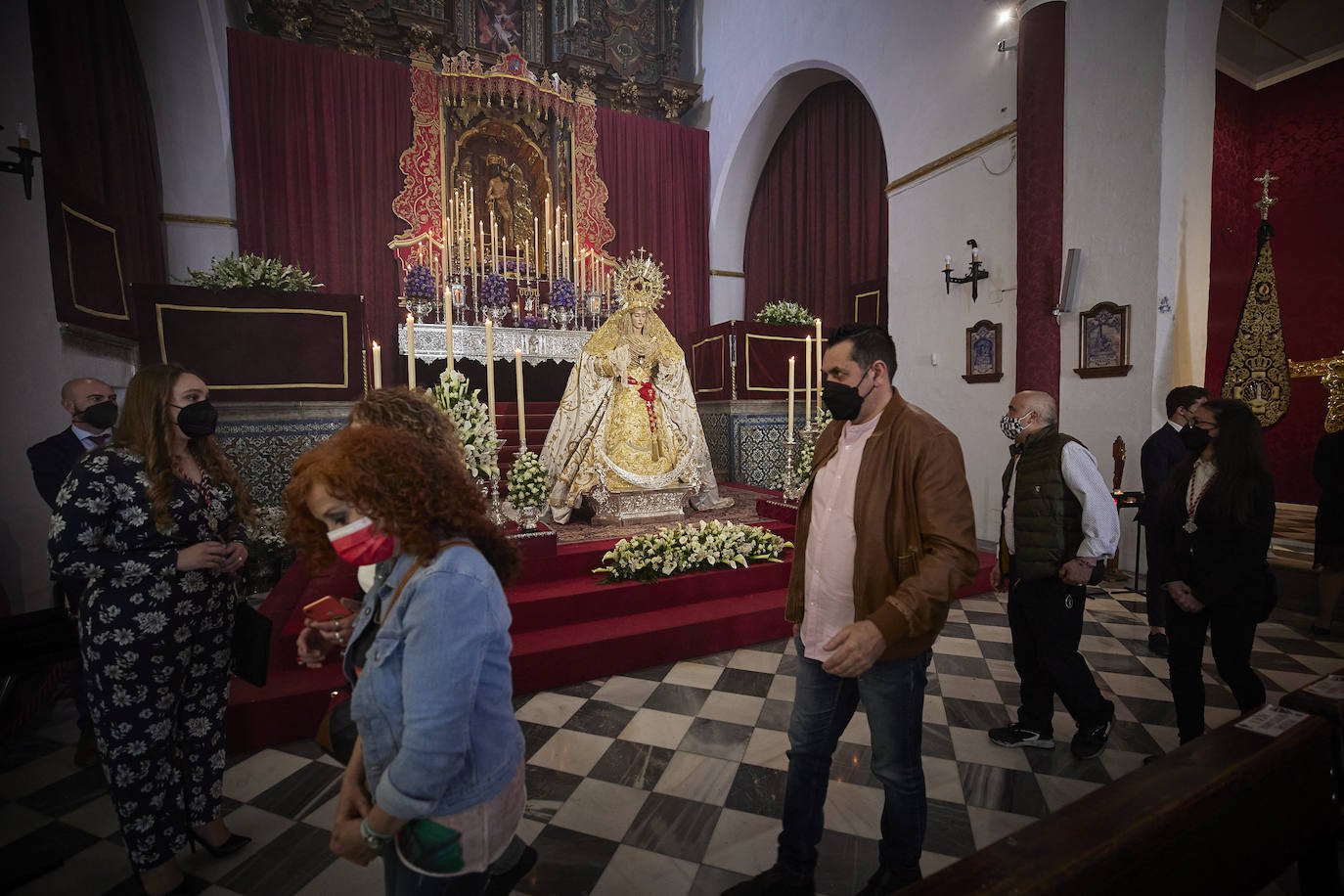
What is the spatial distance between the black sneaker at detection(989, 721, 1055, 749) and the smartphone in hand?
2.78 m

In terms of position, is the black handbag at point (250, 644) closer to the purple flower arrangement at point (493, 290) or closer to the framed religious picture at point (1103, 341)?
the framed religious picture at point (1103, 341)

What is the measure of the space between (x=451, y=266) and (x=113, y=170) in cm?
411

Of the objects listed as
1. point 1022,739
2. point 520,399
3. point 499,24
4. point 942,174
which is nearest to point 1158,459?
point 1022,739

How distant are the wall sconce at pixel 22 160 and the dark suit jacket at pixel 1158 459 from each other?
7.17 m

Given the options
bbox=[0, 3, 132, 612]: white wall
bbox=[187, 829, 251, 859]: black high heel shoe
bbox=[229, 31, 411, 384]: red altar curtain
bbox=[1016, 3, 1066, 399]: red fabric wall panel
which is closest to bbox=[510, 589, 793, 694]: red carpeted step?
bbox=[187, 829, 251, 859]: black high heel shoe

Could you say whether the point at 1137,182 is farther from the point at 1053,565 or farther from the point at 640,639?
the point at 640,639

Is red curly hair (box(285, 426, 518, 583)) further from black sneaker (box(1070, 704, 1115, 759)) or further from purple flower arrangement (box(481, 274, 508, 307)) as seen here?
purple flower arrangement (box(481, 274, 508, 307))

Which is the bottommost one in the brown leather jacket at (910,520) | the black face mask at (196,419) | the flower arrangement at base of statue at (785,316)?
the brown leather jacket at (910,520)

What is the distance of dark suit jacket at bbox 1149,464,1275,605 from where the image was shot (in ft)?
7.31

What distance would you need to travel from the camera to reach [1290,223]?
6.48 meters

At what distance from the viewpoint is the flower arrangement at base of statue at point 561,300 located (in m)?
8.61

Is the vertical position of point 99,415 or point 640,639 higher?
point 99,415

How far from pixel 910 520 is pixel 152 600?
7.69 ft

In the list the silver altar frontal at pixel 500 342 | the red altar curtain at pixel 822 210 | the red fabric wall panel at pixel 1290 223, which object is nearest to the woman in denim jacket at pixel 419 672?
the silver altar frontal at pixel 500 342
